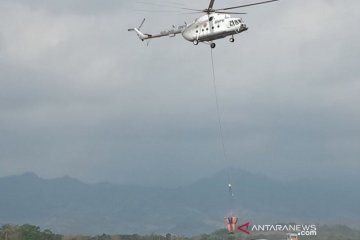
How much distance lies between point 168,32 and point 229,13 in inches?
582

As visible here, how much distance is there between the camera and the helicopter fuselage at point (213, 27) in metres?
103

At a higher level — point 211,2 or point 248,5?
point 211,2

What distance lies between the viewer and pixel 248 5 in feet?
288

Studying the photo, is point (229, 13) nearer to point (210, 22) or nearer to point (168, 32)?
point (210, 22)

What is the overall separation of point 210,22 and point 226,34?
10.0 feet

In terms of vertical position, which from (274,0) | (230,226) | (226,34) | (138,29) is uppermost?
(138,29)

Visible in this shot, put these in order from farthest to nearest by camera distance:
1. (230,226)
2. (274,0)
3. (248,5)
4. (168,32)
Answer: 1. (168,32)
2. (230,226)
3. (248,5)
4. (274,0)

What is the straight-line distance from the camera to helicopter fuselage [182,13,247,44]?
10325cm

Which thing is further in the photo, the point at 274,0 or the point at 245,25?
the point at 245,25

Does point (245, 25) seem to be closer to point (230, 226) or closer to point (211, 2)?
point (211, 2)

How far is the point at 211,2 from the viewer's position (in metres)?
104

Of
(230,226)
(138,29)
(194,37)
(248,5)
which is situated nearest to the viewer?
(248,5)

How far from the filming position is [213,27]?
104875mm

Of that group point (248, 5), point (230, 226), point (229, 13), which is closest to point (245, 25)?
point (229, 13)
